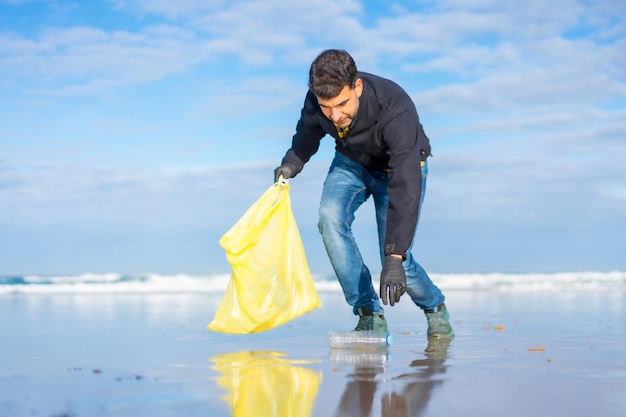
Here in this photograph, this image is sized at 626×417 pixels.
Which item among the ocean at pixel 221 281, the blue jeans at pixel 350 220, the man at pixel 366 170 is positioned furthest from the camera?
the ocean at pixel 221 281

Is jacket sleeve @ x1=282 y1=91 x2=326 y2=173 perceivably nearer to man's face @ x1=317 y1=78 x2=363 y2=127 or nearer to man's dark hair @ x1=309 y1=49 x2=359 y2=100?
man's face @ x1=317 y1=78 x2=363 y2=127

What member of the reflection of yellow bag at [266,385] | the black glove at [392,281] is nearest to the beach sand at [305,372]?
the reflection of yellow bag at [266,385]

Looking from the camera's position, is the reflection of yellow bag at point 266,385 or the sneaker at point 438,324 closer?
the reflection of yellow bag at point 266,385

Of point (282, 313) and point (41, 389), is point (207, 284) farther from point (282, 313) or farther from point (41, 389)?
point (41, 389)

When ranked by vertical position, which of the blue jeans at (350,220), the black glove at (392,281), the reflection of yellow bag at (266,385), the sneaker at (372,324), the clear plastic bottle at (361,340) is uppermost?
the blue jeans at (350,220)

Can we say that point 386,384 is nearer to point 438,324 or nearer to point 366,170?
point 366,170

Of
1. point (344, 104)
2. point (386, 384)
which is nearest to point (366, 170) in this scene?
point (344, 104)

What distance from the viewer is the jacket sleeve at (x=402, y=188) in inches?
154

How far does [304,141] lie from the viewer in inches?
187

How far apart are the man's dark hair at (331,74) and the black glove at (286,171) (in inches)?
39.5

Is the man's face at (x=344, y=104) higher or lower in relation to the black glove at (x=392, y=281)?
higher

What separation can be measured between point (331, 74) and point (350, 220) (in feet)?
4.07

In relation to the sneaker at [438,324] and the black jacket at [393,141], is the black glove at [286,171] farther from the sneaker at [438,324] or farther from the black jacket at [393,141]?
the sneaker at [438,324]

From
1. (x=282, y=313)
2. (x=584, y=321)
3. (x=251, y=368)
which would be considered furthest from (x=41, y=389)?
(x=584, y=321)
